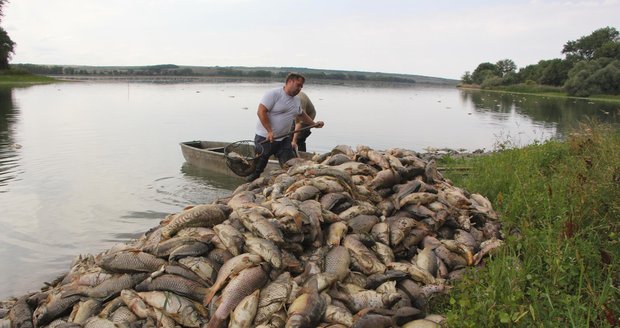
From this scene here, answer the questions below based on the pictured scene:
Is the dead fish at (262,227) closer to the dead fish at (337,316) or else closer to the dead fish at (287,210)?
the dead fish at (287,210)

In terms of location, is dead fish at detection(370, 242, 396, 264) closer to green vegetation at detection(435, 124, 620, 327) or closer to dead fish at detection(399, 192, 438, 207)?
green vegetation at detection(435, 124, 620, 327)

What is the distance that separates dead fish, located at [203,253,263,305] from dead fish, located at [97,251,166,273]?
0.85 meters

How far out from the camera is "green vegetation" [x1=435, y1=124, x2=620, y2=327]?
15.4 ft

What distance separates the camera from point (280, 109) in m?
11.0

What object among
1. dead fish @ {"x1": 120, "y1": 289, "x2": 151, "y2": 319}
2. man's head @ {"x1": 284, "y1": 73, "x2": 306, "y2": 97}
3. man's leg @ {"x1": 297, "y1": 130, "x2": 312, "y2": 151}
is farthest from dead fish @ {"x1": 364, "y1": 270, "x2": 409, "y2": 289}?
man's leg @ {"x1": 297, "y1": 130, "x2": 312, "y2": 151}

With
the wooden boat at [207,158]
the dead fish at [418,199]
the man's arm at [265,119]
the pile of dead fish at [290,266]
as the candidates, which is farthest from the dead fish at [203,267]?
the wooden boat at [207,158]

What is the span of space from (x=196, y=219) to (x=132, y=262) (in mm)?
889

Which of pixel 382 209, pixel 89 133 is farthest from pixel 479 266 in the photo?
pixel 89 133

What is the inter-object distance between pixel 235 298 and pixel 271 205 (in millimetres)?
1663

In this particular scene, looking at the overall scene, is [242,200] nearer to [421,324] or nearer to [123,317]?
[123,317]

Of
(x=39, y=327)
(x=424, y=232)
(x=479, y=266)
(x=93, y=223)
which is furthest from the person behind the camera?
(x=93, y=223)

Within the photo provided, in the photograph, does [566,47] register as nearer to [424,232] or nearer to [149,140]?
[149,140]

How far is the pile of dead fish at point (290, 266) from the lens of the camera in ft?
17.2

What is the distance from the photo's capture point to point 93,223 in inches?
483
